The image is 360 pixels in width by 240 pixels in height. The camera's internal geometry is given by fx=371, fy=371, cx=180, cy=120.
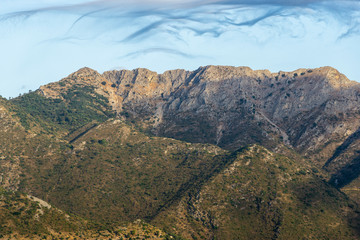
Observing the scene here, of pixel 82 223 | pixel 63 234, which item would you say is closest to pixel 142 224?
pixel 82 223

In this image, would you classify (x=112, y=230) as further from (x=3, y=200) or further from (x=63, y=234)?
(x=3, y=200)

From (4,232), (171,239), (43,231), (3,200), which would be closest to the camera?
(4,232)

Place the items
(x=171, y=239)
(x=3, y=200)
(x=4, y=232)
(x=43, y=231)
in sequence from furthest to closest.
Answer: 1. (x=171, y=239)
2. (x=3, y=200)
3. (x=43, y=231)
4. (x=4, y=232)

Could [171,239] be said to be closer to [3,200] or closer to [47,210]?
[47,210]

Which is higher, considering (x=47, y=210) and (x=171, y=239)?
(x=47, y=210)

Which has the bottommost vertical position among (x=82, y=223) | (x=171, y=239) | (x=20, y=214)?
(x=171, y=239)

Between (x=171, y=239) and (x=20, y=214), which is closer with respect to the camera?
(x=20, y=214)

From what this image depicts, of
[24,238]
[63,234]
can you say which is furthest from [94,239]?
[24,238]

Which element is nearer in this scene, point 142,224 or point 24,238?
point 24,238

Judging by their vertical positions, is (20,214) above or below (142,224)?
above
